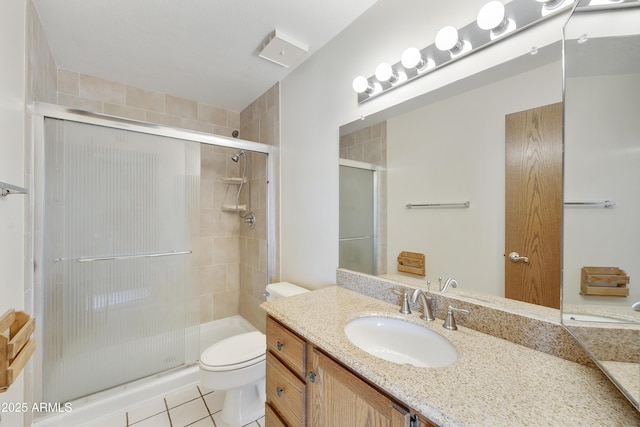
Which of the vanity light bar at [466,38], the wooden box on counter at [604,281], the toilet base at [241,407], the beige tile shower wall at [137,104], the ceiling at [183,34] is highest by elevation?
the ceiling at [183,34]

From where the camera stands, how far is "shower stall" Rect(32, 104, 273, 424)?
1.38 m

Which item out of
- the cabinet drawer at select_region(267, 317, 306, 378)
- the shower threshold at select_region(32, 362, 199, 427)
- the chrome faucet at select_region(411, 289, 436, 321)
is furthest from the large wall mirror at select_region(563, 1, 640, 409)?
the shower threshold at select_region(32, 362, 199, 427)

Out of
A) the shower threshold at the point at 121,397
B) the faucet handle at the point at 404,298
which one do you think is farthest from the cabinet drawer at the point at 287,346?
the shower threshold at the point at 121,397

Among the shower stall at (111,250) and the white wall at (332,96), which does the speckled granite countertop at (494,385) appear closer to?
the white wall at (332,96)

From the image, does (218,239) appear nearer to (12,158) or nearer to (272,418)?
(12,158)

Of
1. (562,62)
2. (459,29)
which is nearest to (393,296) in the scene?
(562,62)

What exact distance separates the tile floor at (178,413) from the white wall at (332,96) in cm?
95

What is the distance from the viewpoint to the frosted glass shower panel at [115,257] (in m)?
1.41

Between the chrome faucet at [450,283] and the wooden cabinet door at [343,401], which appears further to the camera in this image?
the chrome faucet at [450,283]

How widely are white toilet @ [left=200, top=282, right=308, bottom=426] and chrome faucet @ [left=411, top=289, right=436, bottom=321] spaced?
0.85m

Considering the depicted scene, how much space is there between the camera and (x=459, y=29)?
37.8 inches

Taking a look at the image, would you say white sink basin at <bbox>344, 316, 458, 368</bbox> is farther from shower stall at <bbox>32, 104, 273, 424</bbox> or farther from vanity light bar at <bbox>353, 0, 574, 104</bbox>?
shower stall at <bbox>32, 104, 273, 424</bbox>

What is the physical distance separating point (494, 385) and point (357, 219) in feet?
Result: 3.07

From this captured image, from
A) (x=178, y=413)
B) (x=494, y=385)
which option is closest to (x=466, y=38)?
(x=494, y=385)
